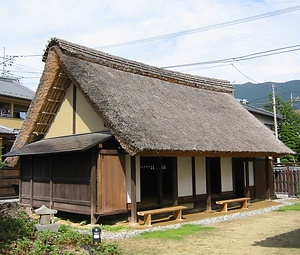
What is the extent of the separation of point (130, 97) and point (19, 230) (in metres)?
6.03

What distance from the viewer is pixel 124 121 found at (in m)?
11.4

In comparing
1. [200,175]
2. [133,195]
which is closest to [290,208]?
[200,175]

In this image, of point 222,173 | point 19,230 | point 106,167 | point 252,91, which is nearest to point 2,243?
point 19,230

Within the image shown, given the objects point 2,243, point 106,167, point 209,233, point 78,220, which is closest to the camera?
point 2,243

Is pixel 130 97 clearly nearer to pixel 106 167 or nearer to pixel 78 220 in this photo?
pixel 106 167

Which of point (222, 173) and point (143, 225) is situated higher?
point (222, 173)

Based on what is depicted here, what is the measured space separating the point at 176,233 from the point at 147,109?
185 inches

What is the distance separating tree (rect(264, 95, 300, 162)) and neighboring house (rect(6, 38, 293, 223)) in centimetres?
1555

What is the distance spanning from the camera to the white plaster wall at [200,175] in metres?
14.9

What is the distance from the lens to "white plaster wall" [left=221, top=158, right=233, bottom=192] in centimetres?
1619

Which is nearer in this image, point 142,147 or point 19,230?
point 19,230

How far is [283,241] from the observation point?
870 cm

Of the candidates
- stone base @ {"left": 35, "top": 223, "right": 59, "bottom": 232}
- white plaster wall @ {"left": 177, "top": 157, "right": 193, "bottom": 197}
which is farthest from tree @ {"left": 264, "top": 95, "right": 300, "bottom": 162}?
stone base @ {"left": 35, "top": 223, "right": 59, "bottom": 232}

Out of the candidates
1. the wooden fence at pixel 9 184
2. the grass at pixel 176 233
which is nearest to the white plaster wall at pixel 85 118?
the grass at pixel 176 233
